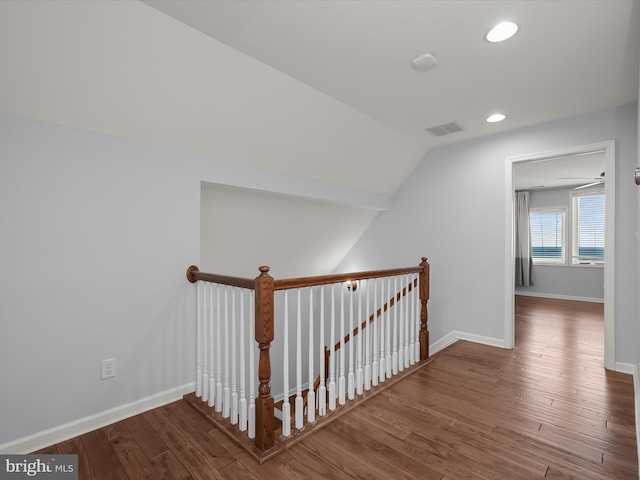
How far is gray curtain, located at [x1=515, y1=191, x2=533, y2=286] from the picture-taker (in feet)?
24.4

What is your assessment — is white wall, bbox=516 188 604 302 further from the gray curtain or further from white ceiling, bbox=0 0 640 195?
white ceiling, bbox=0 0 640 195

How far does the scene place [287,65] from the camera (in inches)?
95.3

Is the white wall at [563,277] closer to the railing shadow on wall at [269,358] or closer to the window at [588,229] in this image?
the window at [588,229]

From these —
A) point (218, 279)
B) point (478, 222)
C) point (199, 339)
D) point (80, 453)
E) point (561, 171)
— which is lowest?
point (80, 453)

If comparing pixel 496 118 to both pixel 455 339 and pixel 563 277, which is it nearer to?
pixel 455 339

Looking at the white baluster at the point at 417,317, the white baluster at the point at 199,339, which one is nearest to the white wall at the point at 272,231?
the white baluster at the point at 199,339

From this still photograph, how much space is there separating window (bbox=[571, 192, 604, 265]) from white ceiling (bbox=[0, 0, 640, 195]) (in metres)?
4.90

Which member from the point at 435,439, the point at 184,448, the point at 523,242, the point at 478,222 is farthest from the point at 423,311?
the point at 523,242

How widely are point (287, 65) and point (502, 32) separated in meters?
1.42

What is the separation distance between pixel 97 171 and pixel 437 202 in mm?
3709

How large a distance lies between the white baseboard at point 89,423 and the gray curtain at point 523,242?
7.47 m

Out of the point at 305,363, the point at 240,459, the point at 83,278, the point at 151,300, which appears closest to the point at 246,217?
the point at 151,300

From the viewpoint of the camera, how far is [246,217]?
3.66 m

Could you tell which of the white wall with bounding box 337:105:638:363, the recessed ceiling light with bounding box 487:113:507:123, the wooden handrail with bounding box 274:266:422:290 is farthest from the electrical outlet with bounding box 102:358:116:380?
the recessed ceiling light with bounding box 487:113:507:123
